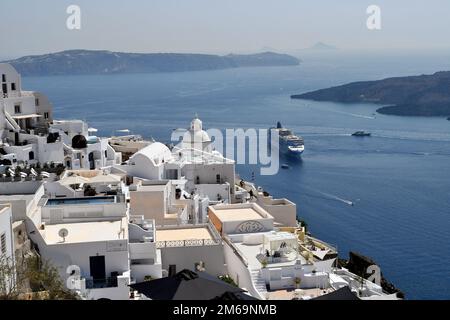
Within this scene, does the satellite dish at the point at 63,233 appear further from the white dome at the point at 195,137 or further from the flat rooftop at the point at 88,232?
the white dome at the point at 195,137

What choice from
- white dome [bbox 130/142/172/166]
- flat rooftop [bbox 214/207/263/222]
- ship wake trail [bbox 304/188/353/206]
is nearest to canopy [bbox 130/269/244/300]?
flat rooftop [bbox 214/207/263/222]

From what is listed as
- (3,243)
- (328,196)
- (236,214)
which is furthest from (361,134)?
(3,243)

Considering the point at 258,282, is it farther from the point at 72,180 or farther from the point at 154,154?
the point at 154,154

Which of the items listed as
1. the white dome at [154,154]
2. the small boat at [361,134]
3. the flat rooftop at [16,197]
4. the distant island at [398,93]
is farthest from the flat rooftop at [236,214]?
the distant island at [398,93]

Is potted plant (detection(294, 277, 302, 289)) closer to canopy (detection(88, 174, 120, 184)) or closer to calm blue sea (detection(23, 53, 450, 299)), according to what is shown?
canopy (detection(88, 174, 120, 184))
